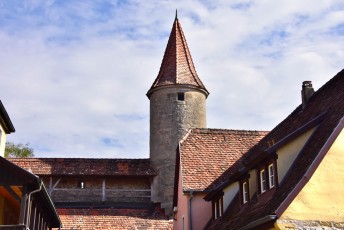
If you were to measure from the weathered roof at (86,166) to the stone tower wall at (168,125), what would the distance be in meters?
0.77

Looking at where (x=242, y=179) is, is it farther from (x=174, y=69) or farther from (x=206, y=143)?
(x=174, y=69)

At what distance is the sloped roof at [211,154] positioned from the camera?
2470cm

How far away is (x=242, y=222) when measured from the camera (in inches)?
642

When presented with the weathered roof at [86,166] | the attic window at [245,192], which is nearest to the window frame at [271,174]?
the attic window at [245,192]

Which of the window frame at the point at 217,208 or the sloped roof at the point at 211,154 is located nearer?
the window frame at the point at 217,208

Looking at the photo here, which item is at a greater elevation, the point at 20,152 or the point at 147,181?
the point at 20,152

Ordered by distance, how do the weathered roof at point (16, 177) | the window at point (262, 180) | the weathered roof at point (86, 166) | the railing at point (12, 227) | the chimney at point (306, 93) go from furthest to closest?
the weathered roof at point (86, 166) < the chimney at point (306, 93) < the window at point (262, 180) < the weathered roof at point (16, 177) < the railing at point (12, 227)

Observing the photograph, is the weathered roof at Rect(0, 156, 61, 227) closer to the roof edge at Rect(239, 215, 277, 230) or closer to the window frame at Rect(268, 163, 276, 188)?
the roof edge at Rect(239, 215, 277, 230)

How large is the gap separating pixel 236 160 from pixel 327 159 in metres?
12.8

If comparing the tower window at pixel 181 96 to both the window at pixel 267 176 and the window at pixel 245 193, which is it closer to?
the window at pixel 245 193

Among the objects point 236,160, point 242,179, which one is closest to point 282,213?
point 242,179

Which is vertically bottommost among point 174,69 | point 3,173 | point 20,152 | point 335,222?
point 335,222

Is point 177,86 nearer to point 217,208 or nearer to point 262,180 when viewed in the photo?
point 217,208

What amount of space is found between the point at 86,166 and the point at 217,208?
1376 centimetres
